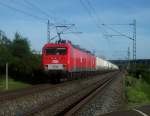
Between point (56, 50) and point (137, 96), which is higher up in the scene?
point (56, 50)

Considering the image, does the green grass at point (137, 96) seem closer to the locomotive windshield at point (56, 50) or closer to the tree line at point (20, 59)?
the locomotive windshield at point (56, 50)

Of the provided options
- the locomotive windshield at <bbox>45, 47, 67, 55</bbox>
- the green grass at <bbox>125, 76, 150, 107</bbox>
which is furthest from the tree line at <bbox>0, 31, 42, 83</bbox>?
the green grass at <bbox>125, 76, 150, 107</bbox>

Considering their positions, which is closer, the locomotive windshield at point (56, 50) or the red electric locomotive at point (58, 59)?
the red electric locomotive at point (58, 59)

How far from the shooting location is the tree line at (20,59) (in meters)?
45.6

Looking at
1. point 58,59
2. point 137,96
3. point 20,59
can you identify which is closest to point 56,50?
point 58,59

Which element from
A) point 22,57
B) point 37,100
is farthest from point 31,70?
point 37,100

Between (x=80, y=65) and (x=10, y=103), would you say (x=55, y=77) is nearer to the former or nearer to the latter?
(x=80, y=65)

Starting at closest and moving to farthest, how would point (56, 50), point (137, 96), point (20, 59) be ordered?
1. point (137, 96)
2. point (56, 50)
3. point (20, 59)

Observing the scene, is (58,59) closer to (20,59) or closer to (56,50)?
(56,50)

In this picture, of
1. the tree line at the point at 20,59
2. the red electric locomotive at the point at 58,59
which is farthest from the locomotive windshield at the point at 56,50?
the tree line at the point at 20,59

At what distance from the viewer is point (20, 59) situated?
46812mm

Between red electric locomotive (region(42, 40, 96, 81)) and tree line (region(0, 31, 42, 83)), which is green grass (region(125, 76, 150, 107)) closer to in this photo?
red electric locomotive (region(42, 40, 96, 81))

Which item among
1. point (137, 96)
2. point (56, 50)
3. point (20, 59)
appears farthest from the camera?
point (20, 59)

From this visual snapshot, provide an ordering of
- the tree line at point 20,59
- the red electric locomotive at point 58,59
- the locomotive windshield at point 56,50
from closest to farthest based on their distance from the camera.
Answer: the red electric locomotive at point 58,59
the locomotive windshield at point 56,50
the tree line at point 20,59
